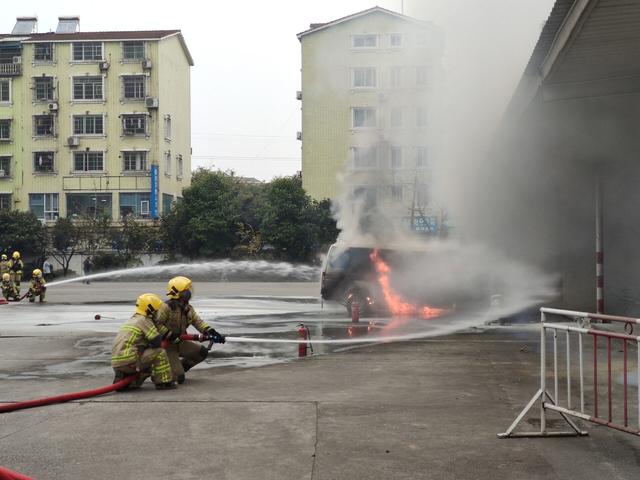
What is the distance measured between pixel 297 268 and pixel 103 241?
12.7m

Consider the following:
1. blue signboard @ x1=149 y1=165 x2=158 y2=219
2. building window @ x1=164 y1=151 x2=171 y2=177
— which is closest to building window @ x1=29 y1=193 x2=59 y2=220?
blue signboard @ x1=149 y1=165 x2=158 y2=219

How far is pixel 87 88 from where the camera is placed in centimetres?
5028

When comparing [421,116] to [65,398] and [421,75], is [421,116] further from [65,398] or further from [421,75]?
[65,398]

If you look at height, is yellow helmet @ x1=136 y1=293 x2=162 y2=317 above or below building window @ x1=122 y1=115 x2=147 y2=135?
below

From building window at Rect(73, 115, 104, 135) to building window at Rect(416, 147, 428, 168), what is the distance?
3459 cm

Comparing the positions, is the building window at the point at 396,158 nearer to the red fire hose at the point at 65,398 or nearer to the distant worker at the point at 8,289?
the distant worker at the point at 8,289

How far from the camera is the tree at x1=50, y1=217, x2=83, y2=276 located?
4747 cm

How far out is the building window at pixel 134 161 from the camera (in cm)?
5019

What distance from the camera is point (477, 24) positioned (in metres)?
15.8

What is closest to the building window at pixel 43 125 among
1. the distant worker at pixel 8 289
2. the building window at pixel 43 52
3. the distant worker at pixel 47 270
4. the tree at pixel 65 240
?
the building window at pixel 43 52

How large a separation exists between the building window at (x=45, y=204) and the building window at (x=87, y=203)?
96 cm

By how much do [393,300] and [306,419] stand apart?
10.8 meters

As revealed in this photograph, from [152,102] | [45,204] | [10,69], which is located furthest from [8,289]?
[10,69]

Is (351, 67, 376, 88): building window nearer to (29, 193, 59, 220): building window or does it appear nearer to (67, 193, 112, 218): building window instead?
(67, 193, 112, 218): building window
